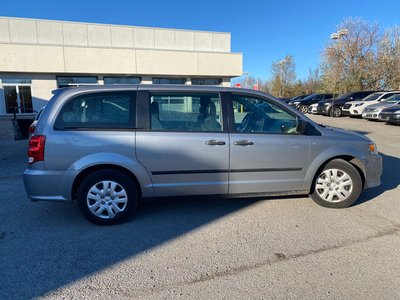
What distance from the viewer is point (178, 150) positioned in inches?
140

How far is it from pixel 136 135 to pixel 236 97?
149 centimetres

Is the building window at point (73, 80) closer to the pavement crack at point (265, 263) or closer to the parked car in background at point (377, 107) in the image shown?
the parked car in background at point (377, 107)

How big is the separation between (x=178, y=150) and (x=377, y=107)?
15.9 meters

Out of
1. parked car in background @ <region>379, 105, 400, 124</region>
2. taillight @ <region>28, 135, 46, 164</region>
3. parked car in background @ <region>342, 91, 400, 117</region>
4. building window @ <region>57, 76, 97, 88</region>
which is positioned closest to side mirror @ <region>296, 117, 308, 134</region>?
taillight @ <region>28, 135, 46, 164</region>

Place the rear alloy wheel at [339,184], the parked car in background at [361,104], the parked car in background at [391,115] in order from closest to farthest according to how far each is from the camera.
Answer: the rear alloy wheel at [339,184], the parked car in background at [391,115], the parked car in background at [361,104]

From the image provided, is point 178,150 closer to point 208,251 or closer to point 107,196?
point 107,196

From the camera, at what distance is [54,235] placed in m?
3.35

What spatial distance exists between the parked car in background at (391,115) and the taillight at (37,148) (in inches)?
591

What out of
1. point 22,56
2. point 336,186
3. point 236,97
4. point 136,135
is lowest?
point 336,186

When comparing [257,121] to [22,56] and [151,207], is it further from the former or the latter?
[22,56]

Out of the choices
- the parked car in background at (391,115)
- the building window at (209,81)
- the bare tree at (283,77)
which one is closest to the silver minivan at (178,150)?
the parked car in background at (391,115)

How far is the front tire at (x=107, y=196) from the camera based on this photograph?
349 centimetres

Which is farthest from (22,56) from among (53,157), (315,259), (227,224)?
(315,259)

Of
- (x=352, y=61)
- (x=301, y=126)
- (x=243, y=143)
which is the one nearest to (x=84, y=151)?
(x=243, y=143)
